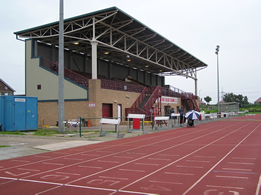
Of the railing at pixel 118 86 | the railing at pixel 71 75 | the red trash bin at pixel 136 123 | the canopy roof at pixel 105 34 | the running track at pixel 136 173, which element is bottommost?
the running track at pixel 136 173

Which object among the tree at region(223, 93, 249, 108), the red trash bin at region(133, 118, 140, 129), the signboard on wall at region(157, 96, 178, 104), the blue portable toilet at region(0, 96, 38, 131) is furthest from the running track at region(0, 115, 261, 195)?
the tree at region(223, 93, 249, 108)

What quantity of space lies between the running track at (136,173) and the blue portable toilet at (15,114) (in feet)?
33.7

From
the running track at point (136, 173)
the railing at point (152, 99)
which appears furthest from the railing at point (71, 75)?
the running track at point (136, 173)

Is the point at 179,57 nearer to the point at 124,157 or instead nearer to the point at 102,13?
the point at 102,13

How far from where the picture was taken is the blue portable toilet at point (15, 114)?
20.0 m

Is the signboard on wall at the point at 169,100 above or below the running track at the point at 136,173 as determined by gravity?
above

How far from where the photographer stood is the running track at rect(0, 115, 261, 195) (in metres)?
5.97

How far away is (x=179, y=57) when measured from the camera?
50344 mm

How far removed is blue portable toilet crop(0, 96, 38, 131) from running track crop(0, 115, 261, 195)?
33.7 ft

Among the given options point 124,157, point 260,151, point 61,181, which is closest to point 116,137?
point 124,157

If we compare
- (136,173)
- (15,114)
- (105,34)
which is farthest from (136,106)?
(136,173)

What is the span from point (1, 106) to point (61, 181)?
616 inches

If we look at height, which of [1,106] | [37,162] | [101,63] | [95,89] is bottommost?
[37,162]

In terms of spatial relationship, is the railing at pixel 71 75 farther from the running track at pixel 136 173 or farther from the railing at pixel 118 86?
the running track at pixel 136 173
